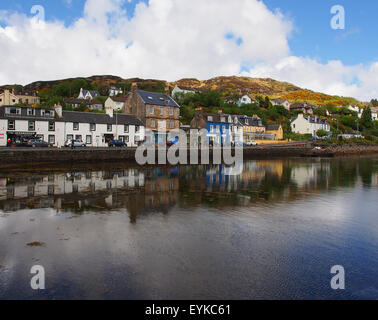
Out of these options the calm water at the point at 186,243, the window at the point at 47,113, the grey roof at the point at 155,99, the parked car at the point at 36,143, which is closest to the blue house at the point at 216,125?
the grey roof at the point at 155,99

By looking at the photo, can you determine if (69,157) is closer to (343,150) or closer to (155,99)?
(155,99)

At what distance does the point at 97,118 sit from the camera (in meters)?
54.0

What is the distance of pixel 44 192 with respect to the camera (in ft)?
66.2

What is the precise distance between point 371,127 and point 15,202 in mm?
122412

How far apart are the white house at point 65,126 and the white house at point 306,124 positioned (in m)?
56.7

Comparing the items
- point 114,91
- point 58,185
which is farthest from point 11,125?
point 114,91

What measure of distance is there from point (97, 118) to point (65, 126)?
5.97 metres

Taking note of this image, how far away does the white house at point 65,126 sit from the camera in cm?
4613

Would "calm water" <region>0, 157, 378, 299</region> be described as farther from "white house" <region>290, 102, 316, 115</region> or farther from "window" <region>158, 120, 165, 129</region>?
"white house" <region>290, 102, 316, 115</region>

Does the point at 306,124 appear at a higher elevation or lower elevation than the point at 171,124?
higher

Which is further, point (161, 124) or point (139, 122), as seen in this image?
point (161, 124)

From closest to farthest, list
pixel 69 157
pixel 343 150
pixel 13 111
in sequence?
pixel 69 157, pixel 13 111, pixel 343 150

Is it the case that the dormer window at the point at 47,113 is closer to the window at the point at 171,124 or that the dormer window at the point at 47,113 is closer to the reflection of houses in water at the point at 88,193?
the window at the point at 171,124
